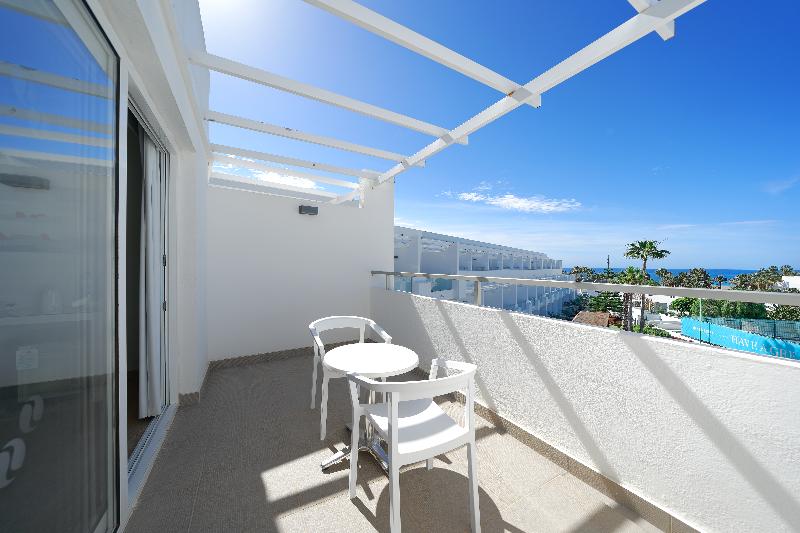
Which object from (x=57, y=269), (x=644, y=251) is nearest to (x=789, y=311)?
(x=57, y=269)

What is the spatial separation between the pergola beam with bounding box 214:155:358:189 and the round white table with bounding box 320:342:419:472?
2.61 metres

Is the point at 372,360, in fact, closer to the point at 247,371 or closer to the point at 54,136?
the point at 54,136

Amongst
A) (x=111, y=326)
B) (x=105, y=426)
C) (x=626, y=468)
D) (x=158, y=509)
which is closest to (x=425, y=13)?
(x=111, y=326)

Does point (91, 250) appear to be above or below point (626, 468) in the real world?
above

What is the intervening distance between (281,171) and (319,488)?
347 centimetres

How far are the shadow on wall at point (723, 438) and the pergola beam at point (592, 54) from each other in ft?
4.92

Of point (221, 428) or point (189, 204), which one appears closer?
point (221, 428)

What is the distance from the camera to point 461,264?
34.9ft

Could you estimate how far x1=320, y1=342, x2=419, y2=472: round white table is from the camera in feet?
5.73

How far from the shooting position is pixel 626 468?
5.06ft

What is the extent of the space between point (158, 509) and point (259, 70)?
103 inches

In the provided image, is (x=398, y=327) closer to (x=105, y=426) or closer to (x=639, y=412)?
(x=639, y=412)

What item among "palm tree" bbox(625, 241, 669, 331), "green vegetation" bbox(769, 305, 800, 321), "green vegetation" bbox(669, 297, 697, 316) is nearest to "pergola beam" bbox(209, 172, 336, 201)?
"green vegetation" bbox(669, 297, 697, 316)

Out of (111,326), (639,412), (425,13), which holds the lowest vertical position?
(639,412)
